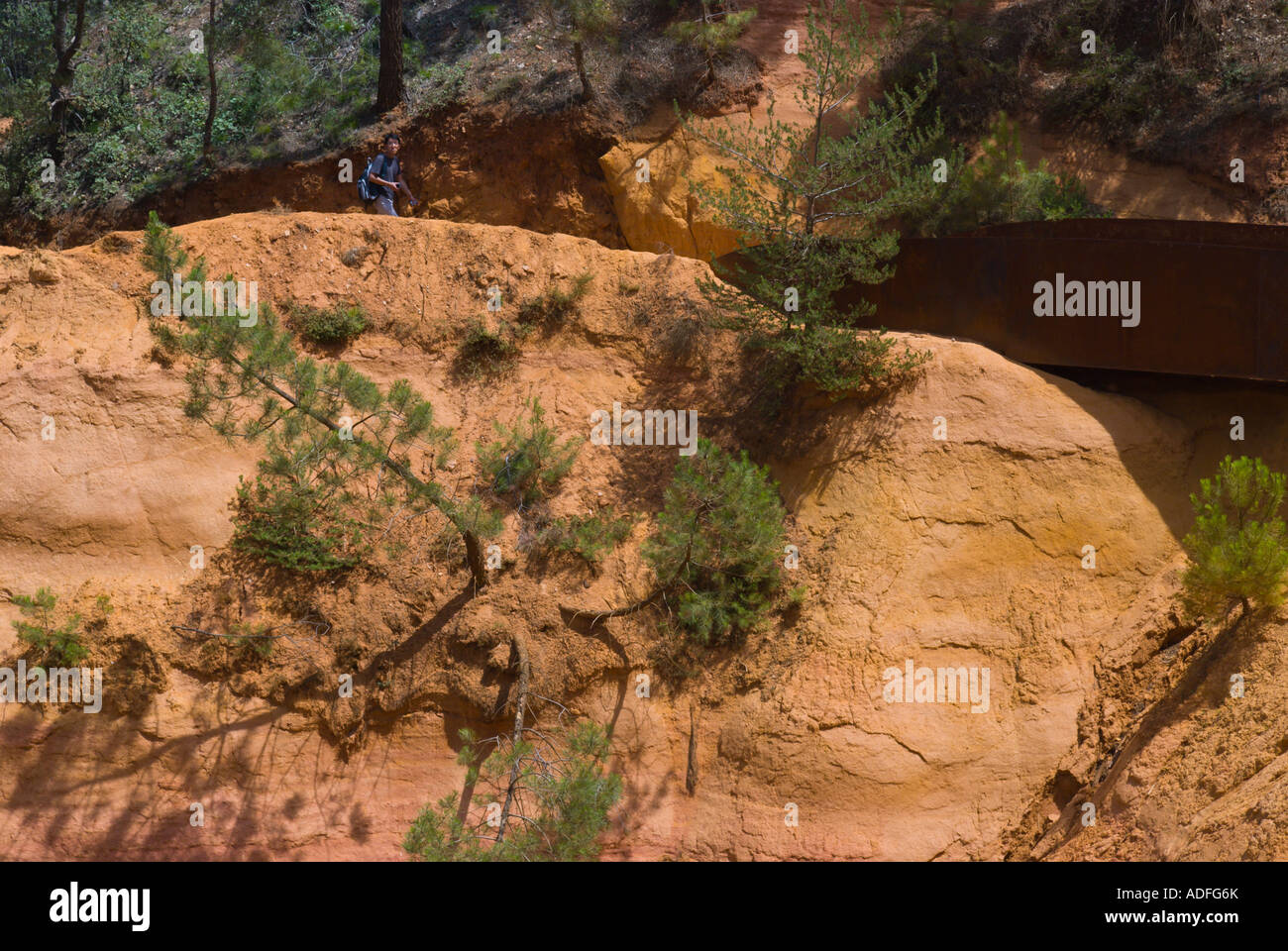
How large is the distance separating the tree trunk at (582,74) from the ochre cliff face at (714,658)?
17.8 ft

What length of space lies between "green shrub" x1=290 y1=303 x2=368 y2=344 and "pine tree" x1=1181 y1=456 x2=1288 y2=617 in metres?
7.72

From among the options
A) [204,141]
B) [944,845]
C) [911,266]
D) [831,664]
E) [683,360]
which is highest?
[204,141]

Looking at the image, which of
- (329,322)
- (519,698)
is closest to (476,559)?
(519,698)

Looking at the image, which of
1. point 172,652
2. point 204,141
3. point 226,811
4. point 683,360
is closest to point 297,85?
point 204,141

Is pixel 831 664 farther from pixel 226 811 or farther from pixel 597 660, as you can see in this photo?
pixel 226 811

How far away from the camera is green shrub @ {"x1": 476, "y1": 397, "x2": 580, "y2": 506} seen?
1132cm

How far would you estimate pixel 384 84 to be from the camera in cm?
1683

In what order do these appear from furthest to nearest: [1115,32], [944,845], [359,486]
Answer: [1115,32] < [359,486] < [944,845]

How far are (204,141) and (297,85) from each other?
1559 mm

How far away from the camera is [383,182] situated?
45.8 feet

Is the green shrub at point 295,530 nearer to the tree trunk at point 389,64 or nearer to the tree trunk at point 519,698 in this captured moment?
the tree trunk at point 519,698

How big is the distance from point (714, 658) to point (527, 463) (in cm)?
242

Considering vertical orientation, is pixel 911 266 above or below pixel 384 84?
below

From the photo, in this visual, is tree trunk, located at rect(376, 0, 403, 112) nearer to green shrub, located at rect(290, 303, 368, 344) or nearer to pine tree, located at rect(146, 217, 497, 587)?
green shrub, located at rect(290, 303, 368, 344)
